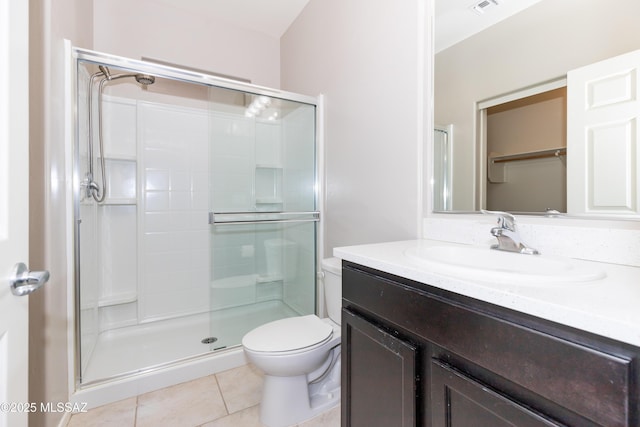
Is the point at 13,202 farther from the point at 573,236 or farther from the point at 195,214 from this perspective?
the point at 195,214

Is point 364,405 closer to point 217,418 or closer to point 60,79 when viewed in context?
point 217,418

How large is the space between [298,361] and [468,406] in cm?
85

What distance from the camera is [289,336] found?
1418 mm

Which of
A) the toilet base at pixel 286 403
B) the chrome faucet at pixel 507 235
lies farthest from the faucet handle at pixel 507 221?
the toilet base at pixel 286 403

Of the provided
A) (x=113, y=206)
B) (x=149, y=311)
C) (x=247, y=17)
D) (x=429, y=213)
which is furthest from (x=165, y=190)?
(x=429, y=213)

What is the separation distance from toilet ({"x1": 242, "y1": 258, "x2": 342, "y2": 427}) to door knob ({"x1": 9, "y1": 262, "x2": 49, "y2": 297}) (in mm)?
882

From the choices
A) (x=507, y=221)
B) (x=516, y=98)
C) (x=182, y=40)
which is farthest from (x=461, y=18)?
(x=182, y=40)

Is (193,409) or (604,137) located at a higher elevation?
(604,137)

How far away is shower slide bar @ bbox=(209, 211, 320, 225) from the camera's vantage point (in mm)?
1984

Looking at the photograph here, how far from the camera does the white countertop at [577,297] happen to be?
456mm

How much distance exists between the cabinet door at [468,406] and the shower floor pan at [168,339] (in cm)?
161

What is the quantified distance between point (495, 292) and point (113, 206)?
2532 mm

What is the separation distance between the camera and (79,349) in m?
1.54

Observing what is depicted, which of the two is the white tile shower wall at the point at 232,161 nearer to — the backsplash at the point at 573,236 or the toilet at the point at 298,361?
the toilet at the point at 298,361
